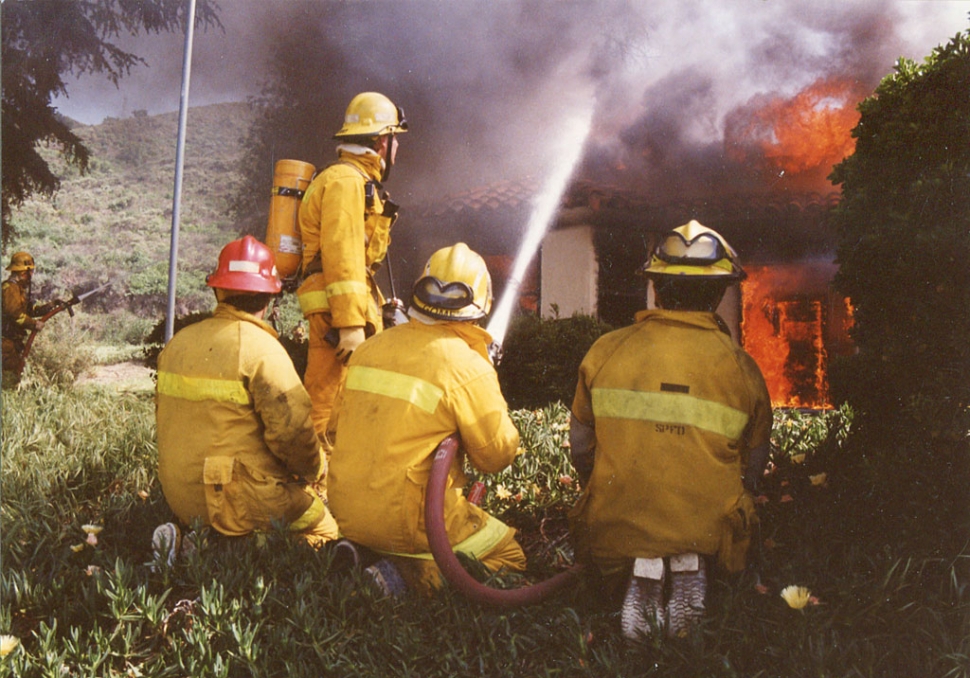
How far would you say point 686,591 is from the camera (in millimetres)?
2922

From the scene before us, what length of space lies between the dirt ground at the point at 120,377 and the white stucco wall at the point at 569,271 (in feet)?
13.8

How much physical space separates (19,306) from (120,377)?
1.05 metres

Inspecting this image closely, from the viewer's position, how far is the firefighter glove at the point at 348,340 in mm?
4484

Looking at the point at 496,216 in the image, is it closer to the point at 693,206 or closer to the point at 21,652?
the point at 693,206

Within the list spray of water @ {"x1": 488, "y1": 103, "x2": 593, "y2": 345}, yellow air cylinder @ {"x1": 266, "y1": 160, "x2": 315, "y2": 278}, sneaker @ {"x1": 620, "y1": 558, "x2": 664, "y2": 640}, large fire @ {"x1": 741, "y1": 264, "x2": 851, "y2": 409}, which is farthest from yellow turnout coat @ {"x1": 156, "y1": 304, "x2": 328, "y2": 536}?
large fire @ {"x1": 741, "y1": 264, "x2": 851, "y2": 409}

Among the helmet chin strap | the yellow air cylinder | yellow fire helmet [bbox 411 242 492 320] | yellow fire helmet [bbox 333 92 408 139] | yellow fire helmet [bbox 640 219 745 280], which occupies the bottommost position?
yellow fire helmet [bbox 411 242 492 320]

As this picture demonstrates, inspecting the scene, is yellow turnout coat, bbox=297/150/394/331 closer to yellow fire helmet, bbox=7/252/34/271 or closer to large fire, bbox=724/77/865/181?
yellow fire helmet, bbox=7/252/34/271

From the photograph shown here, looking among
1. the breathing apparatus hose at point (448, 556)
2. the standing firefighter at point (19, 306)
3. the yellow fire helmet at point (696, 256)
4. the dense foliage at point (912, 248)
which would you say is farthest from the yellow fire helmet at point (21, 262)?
the dense foliage at point (912, 248)

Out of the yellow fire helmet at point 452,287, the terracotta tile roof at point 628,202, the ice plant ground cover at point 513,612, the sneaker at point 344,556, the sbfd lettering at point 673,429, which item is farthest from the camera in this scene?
the terracotta tile roof at point 628,202

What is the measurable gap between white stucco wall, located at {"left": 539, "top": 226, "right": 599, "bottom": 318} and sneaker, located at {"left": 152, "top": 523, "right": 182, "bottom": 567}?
18.3 ft

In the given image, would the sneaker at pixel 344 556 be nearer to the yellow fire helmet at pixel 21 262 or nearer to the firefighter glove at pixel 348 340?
the firefighter glove at pixel 348 340

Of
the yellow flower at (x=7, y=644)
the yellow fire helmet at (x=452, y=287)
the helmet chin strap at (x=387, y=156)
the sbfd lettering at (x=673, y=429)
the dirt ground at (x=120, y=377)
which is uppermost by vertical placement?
the helmet chin strap at (x=387, y=156)

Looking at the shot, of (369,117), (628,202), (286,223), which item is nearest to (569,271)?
(628,202)

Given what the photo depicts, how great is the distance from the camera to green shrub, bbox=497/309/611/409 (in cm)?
657
